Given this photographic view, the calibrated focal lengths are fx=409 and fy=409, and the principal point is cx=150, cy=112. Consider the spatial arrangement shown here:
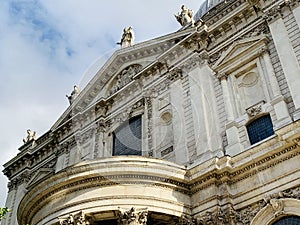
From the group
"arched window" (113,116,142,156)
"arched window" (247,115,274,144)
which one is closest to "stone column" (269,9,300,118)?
"arched window" (247,115,274,144)

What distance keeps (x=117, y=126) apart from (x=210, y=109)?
662 centimetres

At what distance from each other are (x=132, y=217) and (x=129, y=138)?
8.51 metres

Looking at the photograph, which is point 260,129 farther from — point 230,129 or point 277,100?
point 277,100

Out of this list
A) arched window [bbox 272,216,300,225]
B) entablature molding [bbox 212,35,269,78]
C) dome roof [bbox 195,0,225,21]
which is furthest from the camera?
dome roof [bbox 195,0,225,21]

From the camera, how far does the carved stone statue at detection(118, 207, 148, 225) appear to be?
14.4m

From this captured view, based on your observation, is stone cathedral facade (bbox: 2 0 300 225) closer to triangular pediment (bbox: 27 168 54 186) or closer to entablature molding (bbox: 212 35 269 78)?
entablature molding (bbox: 212 35 269 78)

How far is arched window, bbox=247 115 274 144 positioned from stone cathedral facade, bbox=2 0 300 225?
0.05 m

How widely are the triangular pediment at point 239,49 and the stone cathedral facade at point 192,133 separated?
6 centimetres

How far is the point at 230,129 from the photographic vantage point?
58.2ft

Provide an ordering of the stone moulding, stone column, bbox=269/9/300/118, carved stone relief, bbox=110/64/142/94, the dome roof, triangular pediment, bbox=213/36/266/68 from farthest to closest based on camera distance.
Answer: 1. the dome roof
2. carved stone relief, bbox=110/64/142/94
3. triangular pediment, bbox=213/36/266/68
4. stone column, bbox=269/9/300/118
5. the stone moulding

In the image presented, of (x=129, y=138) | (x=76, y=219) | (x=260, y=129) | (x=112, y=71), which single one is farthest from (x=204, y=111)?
(x=112, y=71)

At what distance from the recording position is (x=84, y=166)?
15.8 meters

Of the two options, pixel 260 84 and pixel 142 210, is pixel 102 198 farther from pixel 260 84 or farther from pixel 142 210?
pixel 260 84

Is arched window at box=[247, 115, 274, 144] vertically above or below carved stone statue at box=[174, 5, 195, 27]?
below
